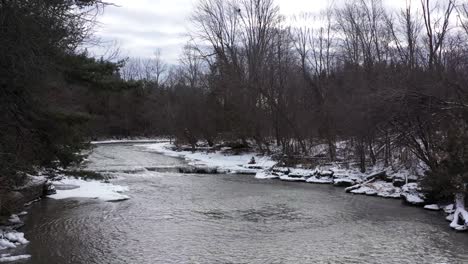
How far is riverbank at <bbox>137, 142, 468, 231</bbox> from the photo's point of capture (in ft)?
59.3

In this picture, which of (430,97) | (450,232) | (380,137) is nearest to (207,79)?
(380,137)

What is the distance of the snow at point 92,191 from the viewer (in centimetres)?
1850

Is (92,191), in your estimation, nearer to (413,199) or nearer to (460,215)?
(413,199)

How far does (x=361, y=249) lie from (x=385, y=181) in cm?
1106

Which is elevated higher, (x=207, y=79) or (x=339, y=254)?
(x=207, y=79)

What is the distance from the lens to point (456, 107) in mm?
16281

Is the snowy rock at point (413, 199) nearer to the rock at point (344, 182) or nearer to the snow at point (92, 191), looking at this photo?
the rock at point (344, 182)

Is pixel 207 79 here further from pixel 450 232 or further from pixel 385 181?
pixel 450 232

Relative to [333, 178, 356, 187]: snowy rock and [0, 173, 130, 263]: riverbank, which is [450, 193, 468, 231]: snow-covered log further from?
[0, 173, 130, 263]: riverbank

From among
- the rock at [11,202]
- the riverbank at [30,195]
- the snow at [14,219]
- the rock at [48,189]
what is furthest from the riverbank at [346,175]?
the rock at [11,202]

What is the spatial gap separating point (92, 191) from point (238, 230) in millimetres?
9045

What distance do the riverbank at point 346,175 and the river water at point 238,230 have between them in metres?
0.77

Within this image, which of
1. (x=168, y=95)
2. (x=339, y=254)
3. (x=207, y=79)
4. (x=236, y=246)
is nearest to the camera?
(x=339, y=254)

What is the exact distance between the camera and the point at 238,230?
1318 cm
